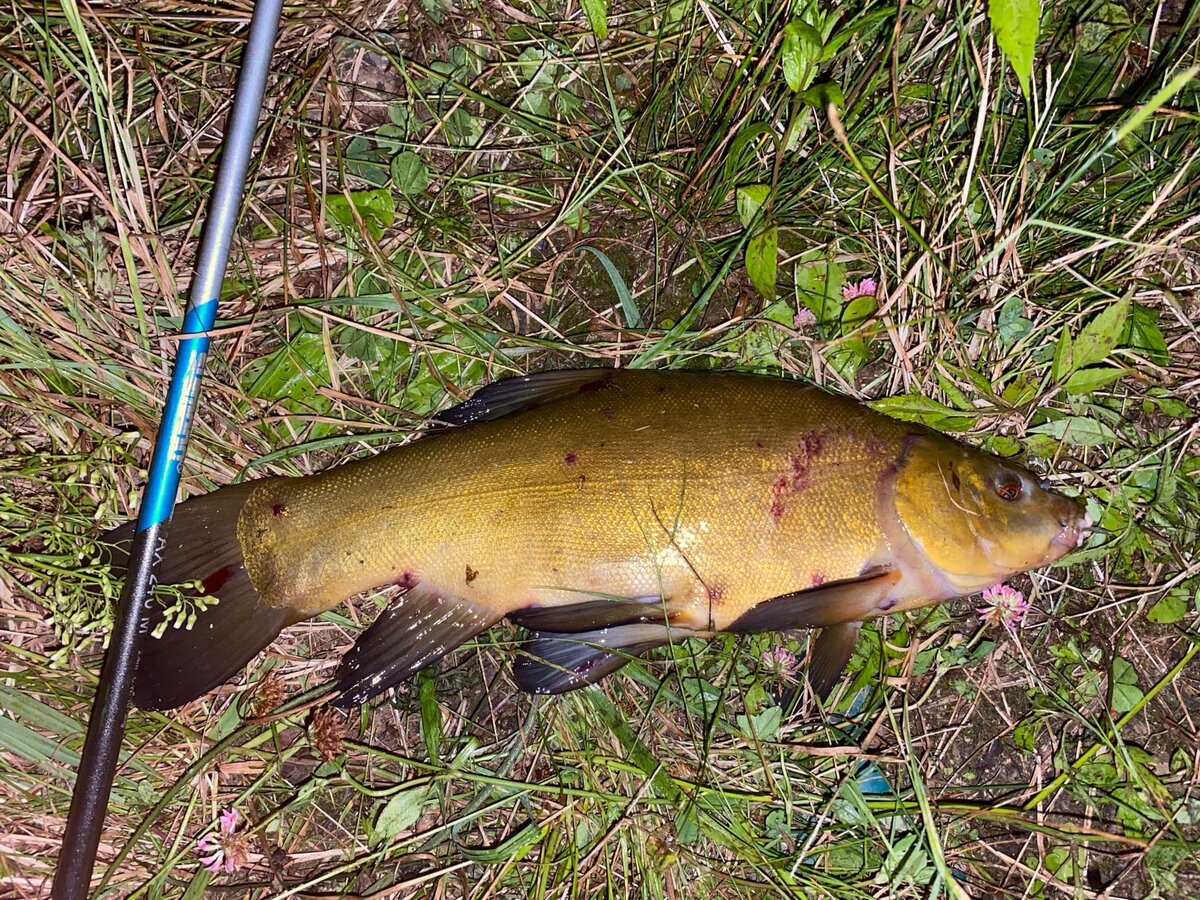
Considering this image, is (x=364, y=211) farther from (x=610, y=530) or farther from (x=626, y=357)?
(x=610, y=530)

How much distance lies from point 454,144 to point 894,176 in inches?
59.9

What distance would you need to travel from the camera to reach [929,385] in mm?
2865

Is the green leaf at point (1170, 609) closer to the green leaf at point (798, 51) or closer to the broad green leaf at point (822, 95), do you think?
the broad green leaf at point (822, 95)

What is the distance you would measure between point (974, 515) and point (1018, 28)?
1383mm

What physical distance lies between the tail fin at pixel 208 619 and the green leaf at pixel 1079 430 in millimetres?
2612

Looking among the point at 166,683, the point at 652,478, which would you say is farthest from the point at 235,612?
the point at 652,478

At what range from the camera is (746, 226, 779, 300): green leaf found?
2.72 metres

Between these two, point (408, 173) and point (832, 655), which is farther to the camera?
point (408, 173)

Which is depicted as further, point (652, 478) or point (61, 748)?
point (61, 748)

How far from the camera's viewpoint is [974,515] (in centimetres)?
247

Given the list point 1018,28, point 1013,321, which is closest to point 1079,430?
point 1013,321

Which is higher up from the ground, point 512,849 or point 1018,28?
point 1018,28

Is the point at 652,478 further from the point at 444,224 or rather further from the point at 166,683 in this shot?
the point at 166,683

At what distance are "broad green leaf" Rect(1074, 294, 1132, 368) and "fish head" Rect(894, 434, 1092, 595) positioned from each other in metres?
0.52
